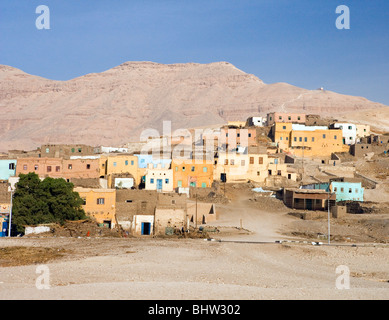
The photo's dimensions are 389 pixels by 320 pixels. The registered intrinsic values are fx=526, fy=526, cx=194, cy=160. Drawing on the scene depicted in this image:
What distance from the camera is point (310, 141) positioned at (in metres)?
62.7

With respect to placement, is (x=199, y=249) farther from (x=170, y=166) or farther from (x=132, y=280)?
(x=170, y=166)

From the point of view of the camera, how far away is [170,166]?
4672 cm

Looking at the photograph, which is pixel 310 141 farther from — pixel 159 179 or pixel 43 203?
pixel 43 203

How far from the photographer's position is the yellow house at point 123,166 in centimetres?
4662

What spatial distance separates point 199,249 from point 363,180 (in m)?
28.5

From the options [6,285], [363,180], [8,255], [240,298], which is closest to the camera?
[240,298]

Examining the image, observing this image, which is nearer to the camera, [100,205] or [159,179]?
[100,205]

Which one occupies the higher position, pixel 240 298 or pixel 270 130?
pixel 270 130

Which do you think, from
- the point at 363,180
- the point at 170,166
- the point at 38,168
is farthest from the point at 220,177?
the point at 38,168

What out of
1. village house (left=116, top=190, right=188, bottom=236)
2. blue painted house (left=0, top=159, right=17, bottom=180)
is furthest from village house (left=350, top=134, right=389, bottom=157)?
blue painted house (left=0, top=159, right=17, bottom=180)

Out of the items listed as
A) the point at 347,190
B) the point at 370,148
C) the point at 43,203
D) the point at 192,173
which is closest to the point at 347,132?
the point at 370,148

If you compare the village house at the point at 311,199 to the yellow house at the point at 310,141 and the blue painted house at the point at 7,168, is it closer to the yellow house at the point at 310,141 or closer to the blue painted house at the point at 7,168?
the yellow house at the point at 310,141

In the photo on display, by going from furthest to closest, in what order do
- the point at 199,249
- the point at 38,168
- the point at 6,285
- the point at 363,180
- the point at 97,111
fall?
the point at 97,111 → the point at 363,180 → the point at 38,168 → the point at 199,249 → the point at 6,285

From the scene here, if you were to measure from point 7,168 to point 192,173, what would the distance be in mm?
16195
